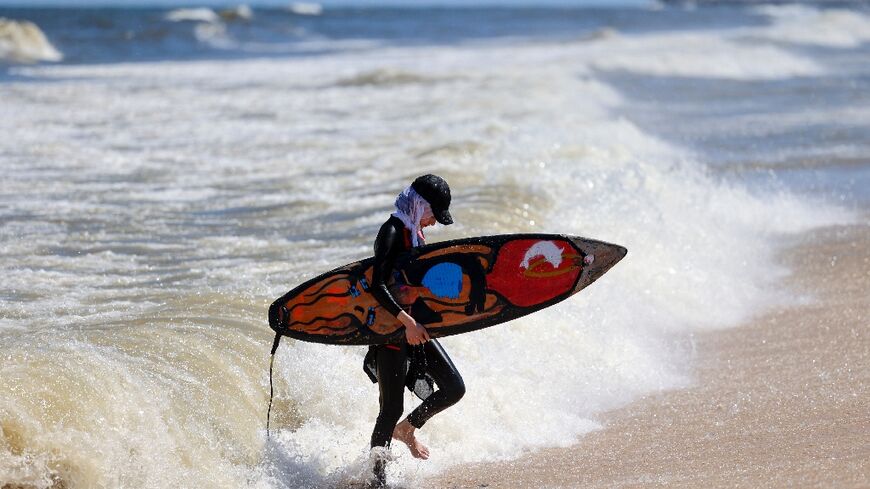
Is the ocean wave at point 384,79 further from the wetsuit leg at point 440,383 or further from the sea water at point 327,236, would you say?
the wetsuit leg at point 440,383

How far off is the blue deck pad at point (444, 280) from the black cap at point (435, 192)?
0.46 meters

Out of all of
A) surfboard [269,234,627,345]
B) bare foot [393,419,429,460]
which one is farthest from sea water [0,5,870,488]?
surfboard [269,234,627,345]

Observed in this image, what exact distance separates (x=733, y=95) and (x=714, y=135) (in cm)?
784

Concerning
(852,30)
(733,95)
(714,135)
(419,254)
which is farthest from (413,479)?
(852,30)

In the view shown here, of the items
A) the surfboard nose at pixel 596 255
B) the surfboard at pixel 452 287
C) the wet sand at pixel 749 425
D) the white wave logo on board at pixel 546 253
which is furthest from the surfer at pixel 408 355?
the surfboard nose at pixel 596 255

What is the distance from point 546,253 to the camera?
5.77m

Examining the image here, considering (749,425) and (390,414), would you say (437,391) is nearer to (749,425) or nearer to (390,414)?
(390,414)

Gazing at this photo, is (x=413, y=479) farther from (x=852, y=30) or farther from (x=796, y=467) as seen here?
(x=852, y=30)

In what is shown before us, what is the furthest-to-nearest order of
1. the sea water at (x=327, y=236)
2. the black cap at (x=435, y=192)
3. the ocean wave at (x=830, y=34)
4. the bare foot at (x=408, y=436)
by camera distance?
the ocean wave at (x=830, y=34) < the sea water at (x=327, y=236) < the bare foot at (x=408, y=436) < the black cap at (x=435, y=192)

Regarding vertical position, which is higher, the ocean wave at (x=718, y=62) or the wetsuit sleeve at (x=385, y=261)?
the wetsuit sleeve at (x=385, y=261)

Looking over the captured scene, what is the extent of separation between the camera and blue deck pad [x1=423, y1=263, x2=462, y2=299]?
560 centimetres

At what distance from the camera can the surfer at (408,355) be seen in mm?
5199

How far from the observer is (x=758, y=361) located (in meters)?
7.61

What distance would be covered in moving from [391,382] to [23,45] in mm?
38493
